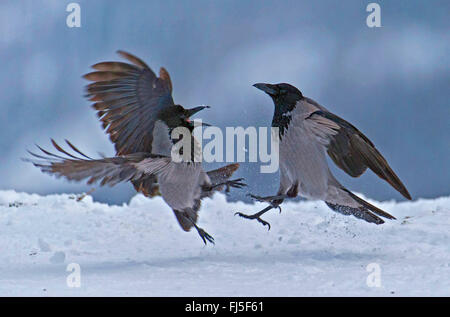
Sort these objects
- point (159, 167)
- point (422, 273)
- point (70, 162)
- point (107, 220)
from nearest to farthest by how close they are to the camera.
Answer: point (70, 162), point (422, 273), point (159, 167), point (107, 220)

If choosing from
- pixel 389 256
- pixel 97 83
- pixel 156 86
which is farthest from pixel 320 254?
pixel 97 83

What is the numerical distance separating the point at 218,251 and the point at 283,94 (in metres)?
1.74

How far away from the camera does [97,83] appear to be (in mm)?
5855

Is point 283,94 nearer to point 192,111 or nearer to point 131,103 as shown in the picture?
point 192,111

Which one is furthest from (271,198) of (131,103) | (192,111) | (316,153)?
(131,103)

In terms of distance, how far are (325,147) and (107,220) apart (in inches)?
132

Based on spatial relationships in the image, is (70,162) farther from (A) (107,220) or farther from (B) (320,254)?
(A) (107,220)

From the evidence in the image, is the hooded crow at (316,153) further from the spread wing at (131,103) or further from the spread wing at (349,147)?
the spread wing at (131,103)

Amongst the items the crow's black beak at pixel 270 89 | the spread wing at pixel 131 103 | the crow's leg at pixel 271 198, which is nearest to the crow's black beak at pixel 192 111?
the spread wing at pixel 131 103

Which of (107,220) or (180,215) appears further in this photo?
(107,220)

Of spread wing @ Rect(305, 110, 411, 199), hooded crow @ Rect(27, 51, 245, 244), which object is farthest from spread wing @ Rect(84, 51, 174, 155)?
spread wing @ Rect(305, 110, 411, 199)

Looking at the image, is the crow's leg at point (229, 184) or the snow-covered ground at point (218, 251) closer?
the snow-covered ground at point (218, 251)

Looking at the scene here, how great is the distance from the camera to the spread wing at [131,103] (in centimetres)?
590

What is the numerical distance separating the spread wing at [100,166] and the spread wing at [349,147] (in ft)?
4.67
